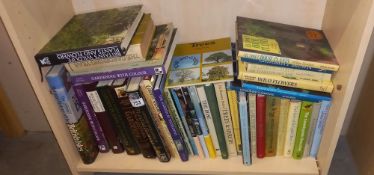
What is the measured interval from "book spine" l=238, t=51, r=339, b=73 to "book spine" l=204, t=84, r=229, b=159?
0.36ft

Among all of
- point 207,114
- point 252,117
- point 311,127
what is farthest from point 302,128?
point 207,114

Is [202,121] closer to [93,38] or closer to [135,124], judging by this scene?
[135,124]

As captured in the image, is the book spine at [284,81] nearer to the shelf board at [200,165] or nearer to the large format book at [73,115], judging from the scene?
the shelf board at [200,165]

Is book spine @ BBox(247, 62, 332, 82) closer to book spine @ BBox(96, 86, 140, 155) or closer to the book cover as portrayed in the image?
the book cover

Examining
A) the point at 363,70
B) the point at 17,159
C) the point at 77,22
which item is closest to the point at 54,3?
the point at 77,22

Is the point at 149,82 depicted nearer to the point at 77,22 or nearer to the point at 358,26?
the point at 77,22

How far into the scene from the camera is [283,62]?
0.69m

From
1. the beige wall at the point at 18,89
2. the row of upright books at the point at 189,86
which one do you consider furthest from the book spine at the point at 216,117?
the beige wall at the point at 18,89

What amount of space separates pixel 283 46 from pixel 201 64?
20 cm

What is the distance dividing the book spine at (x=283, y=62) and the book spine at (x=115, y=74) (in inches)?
7.7

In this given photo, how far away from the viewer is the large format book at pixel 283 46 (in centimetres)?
69

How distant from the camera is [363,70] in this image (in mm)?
976

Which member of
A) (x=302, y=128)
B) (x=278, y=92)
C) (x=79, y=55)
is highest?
(x=79, y=55)

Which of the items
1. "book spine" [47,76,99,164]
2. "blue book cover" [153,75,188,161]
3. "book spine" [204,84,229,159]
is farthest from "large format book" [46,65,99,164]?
"book spine" [204,84,229,159]
